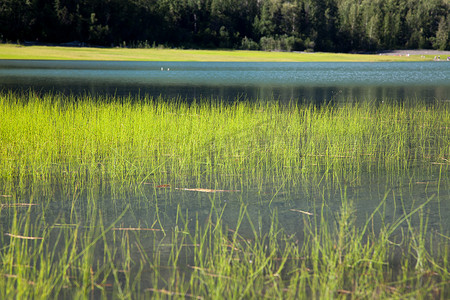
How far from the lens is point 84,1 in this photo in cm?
10275

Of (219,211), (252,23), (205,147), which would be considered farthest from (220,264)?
(252,23)

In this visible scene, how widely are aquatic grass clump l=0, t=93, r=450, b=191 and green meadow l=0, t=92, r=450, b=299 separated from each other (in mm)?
42

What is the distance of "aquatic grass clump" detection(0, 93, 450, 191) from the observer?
734cm

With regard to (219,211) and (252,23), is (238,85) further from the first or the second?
(252,23)

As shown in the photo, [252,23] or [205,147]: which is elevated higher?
[252,23]

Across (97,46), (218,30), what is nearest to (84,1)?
(97,46)

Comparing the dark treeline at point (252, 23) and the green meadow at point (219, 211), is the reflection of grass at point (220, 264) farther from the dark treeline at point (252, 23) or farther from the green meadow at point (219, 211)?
the dark treeline at point (252, 23)

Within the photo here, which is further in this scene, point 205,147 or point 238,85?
point 238,85

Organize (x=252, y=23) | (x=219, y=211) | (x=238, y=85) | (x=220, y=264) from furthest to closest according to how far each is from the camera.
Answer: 1. (x=252, y=23)
2. (x=238, y=85)
3. (x=219, y=211)
4. (x=220, y=264)

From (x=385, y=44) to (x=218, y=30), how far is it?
44.5 metres

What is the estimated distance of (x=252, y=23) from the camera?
417 ft

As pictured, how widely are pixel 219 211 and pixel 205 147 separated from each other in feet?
11.8

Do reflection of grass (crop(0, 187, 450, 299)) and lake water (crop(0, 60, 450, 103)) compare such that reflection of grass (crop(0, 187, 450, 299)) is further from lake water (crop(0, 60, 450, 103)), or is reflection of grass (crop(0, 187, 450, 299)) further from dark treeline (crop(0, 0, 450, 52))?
dark treeline (crop(0, 0, 450, 52))

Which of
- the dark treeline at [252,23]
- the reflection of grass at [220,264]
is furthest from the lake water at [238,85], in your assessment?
the dark treeline at [252,23]
